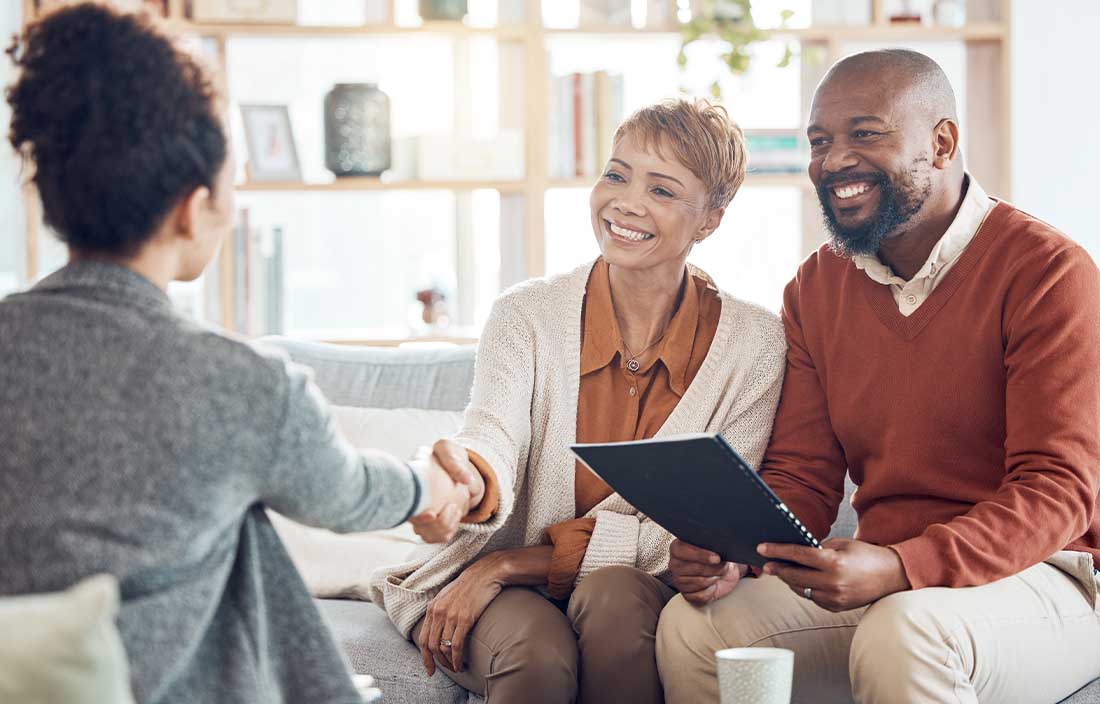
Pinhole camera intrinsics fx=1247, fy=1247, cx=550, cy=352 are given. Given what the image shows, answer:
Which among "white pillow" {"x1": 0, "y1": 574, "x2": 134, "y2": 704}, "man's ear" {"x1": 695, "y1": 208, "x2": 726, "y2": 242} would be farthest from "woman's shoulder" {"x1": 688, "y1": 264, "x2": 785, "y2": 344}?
"white pillow" {"x1": 0, "y1": 574, "x2": 134, "y2": 704}

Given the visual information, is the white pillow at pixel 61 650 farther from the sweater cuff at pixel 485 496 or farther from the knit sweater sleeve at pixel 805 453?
the knit sweater sleeve at pixel 805 453

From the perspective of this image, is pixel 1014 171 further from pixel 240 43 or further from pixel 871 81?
pixel 240 43

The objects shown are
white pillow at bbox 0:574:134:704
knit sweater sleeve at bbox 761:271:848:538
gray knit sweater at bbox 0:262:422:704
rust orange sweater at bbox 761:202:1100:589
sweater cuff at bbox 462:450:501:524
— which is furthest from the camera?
knit sweater sleeve at bbox 761:271:848:538

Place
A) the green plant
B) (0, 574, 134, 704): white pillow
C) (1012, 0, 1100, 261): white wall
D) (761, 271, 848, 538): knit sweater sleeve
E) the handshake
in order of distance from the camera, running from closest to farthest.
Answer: (0, 574, 134, 704): white pillow → the handshake → (761, 271, 848, 538): knit sweater sleeve → the green plant → (1012, 0, 1100, 261): white wall

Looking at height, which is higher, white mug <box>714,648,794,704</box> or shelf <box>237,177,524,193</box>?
shelf <box>237,177,524,193</box>

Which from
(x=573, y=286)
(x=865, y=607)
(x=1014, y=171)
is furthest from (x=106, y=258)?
(x=1014, y=171)

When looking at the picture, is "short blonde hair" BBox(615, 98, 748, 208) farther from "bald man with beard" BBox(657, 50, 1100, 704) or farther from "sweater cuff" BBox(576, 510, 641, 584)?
"sweater cuff" BBox(576, 510, 641, 584)

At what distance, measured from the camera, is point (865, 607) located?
183 cm

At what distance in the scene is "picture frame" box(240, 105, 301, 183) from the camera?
362 centimetres

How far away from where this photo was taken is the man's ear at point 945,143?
199cm

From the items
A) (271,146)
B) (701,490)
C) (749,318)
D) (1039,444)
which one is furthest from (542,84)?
(701,490)

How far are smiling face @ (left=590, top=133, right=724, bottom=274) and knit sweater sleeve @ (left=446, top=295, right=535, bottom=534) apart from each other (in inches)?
8.2

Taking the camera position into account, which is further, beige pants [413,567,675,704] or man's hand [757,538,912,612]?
beige pants [413,567,675,704]

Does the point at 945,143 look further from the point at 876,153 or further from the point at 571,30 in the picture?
the point at 571,30
